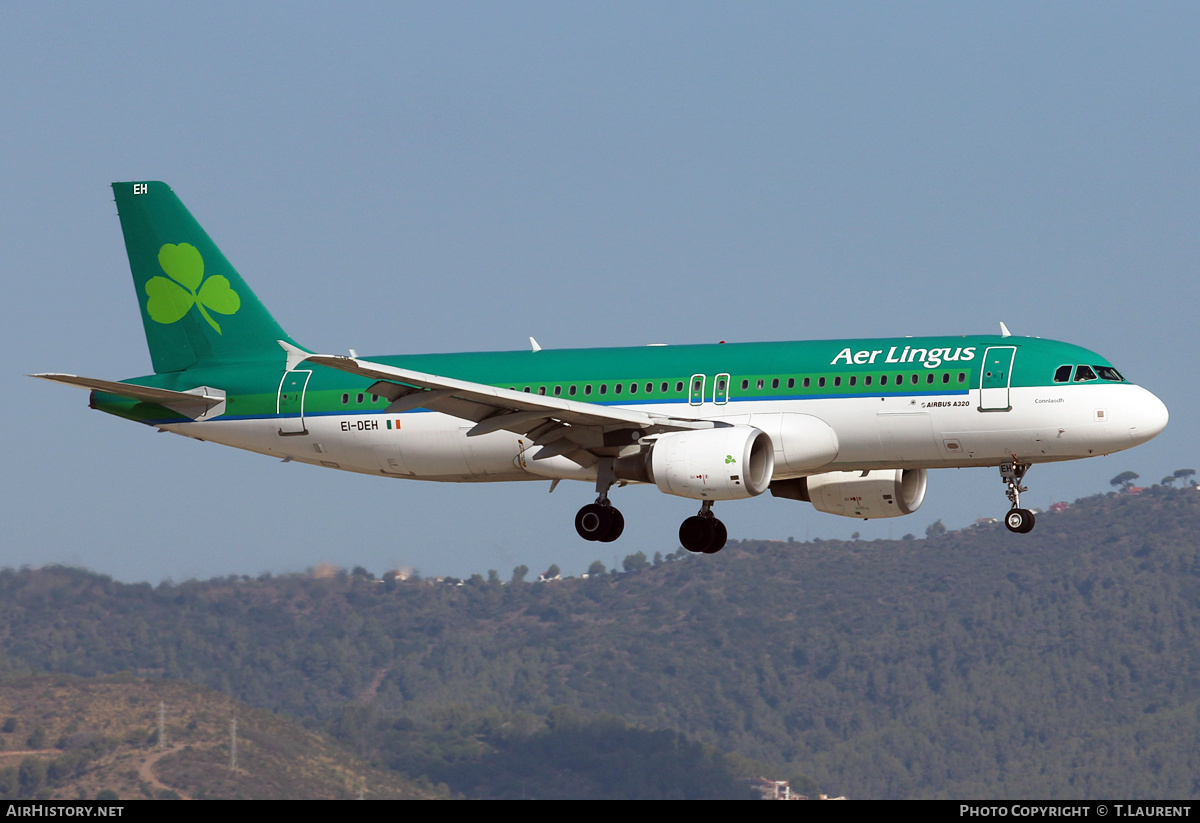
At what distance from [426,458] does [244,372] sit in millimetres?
6798

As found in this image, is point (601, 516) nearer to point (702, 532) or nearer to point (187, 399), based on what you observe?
point (702, 532)

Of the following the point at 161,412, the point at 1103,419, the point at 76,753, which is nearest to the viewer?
the point at 1103,419

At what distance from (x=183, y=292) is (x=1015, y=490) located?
87.1 ft

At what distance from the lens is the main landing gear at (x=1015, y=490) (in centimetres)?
4412

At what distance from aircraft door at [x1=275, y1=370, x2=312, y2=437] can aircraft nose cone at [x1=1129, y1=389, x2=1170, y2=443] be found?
23.3 meters

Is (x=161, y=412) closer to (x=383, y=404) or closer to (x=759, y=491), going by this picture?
(x=383, y=404)

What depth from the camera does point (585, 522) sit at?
4700 cm

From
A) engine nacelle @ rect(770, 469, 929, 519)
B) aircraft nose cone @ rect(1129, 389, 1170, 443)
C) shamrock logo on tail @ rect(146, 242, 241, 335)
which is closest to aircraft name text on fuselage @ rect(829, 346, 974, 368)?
aircraft nose cone @ rect(1129, 389, 1170, 443)

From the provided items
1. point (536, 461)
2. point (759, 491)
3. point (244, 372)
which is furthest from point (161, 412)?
point (759, 491)

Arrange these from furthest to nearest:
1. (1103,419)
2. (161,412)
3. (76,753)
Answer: (76,753) < (161,412) < (1103,419)

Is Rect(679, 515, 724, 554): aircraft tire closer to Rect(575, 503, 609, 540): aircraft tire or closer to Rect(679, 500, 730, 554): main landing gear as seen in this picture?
Rect(679, 500, 730, 554): main landing gear

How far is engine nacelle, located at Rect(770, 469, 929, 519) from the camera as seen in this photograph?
48531mm

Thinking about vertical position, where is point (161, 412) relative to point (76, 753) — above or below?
above

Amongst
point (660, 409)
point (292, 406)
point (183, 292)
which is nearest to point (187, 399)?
point (292, 406)
